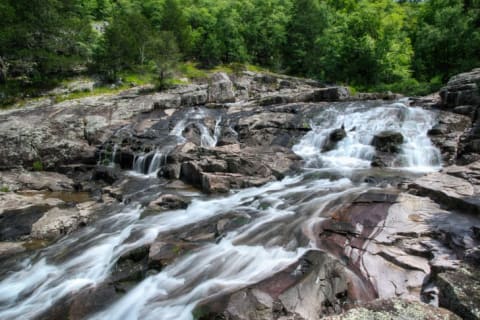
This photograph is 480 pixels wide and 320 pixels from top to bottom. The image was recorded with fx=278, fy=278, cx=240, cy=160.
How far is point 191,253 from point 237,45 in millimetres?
42929

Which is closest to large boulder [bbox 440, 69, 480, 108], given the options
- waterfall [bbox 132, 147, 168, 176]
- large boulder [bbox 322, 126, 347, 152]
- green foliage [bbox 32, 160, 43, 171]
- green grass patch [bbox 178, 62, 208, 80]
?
large boulder [bbox 322, 126, 347, 152]

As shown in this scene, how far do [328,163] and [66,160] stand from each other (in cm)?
1609

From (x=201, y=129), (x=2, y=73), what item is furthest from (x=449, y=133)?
(x=2, y=73)

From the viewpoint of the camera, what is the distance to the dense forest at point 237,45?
26.6 metres

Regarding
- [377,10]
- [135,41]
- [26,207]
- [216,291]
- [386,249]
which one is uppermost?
[377,10]

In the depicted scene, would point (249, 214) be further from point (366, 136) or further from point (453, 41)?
point (453, 41)

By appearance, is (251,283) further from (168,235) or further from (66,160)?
(66,160)

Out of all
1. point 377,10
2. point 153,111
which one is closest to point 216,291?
point 153,111

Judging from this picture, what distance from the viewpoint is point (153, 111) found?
2384 centimetres

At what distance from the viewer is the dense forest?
Answer: 87.1ft

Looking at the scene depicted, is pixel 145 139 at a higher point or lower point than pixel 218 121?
lower

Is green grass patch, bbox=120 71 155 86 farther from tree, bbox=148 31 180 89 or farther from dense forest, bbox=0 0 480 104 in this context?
tree, bbox=148 31 180 89

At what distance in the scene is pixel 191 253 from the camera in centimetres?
678

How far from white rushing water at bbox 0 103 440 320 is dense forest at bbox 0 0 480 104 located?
69.1 feet
